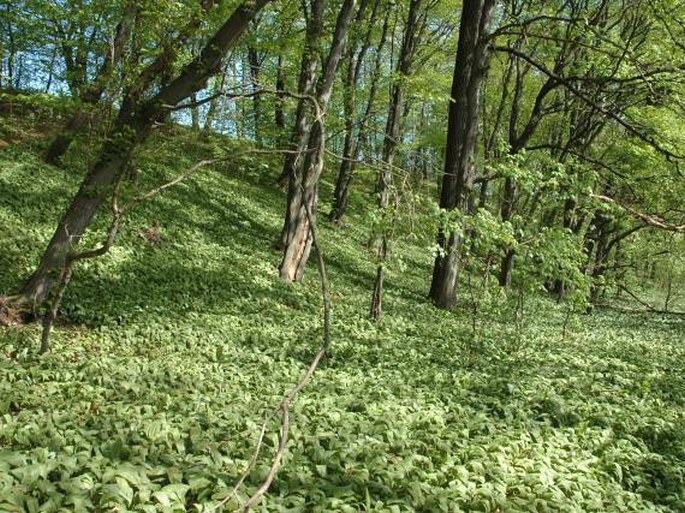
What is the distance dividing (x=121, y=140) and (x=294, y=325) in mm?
5037

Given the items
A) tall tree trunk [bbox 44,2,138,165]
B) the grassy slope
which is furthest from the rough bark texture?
the grassy slope

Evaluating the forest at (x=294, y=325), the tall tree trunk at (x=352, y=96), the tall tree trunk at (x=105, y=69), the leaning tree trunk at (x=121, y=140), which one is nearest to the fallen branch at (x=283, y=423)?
the forest at (x=294, y=325)

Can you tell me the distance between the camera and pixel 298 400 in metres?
6.91

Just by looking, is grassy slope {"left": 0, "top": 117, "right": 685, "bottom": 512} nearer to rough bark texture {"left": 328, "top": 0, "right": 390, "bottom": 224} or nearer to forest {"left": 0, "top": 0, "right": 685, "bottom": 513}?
forest {"left": 0, "top": 0, "right": 685, "bottom": 513}

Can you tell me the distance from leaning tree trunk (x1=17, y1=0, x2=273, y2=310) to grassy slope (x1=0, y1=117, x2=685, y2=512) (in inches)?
21.7

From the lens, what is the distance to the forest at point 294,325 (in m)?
4.93

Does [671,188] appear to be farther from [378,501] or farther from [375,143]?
[375,143]

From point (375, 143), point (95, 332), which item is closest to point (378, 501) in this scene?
point (95, 332)

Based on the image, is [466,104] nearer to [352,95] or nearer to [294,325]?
[294,325]

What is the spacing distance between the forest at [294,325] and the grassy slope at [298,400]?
38 mm

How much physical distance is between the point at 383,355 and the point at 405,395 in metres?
2.13

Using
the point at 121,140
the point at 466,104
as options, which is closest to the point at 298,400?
the point at 121,140

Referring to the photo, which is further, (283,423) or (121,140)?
(121,140)

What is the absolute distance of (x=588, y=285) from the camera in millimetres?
9562
